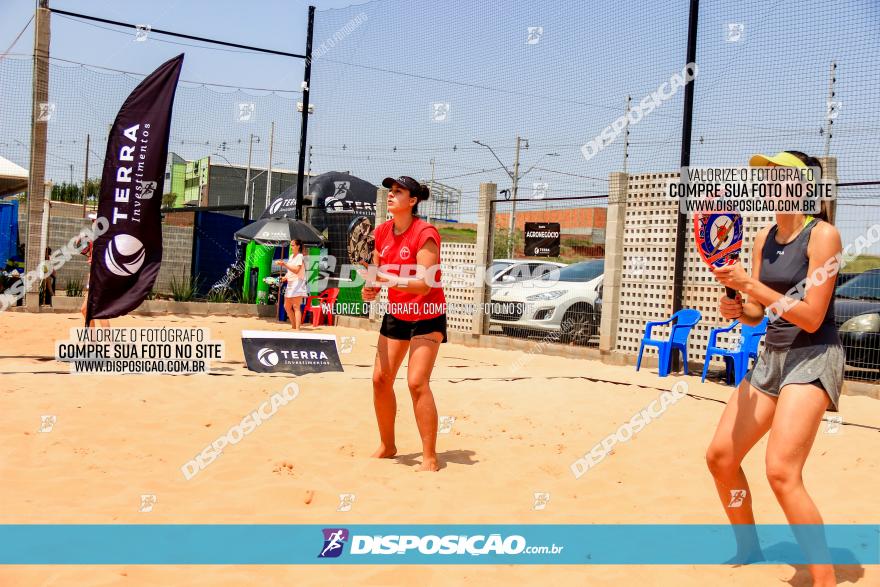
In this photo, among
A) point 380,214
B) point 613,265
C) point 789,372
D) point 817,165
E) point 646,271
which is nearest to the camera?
point 789,372

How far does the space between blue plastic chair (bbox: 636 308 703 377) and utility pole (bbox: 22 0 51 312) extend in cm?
1049

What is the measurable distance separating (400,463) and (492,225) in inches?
307

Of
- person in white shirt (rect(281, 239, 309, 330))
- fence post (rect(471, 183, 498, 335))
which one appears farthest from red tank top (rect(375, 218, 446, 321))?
person in white shirt (rect(281, 239, 309, 330))

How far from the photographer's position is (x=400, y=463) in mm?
5117

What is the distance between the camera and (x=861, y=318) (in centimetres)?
872

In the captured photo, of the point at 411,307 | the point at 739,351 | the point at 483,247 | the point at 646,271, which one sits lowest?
the point at 739,351

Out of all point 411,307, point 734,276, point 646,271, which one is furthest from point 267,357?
point 734,276

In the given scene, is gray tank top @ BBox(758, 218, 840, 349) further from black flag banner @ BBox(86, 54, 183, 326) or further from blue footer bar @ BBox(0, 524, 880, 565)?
black flag banner @ BBox(86, 54, 183, 326)

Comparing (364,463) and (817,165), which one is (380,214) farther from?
(817,165)

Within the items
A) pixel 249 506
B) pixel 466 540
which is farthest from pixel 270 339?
pixel 466 540

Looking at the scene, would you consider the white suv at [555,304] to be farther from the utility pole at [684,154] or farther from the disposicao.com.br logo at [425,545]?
the disposicao.com.br logo at [425,545]

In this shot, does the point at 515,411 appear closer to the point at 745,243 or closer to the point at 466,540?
the point at 466,540

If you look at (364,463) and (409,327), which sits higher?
(409,327)

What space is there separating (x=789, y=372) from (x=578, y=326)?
26.9 ft
